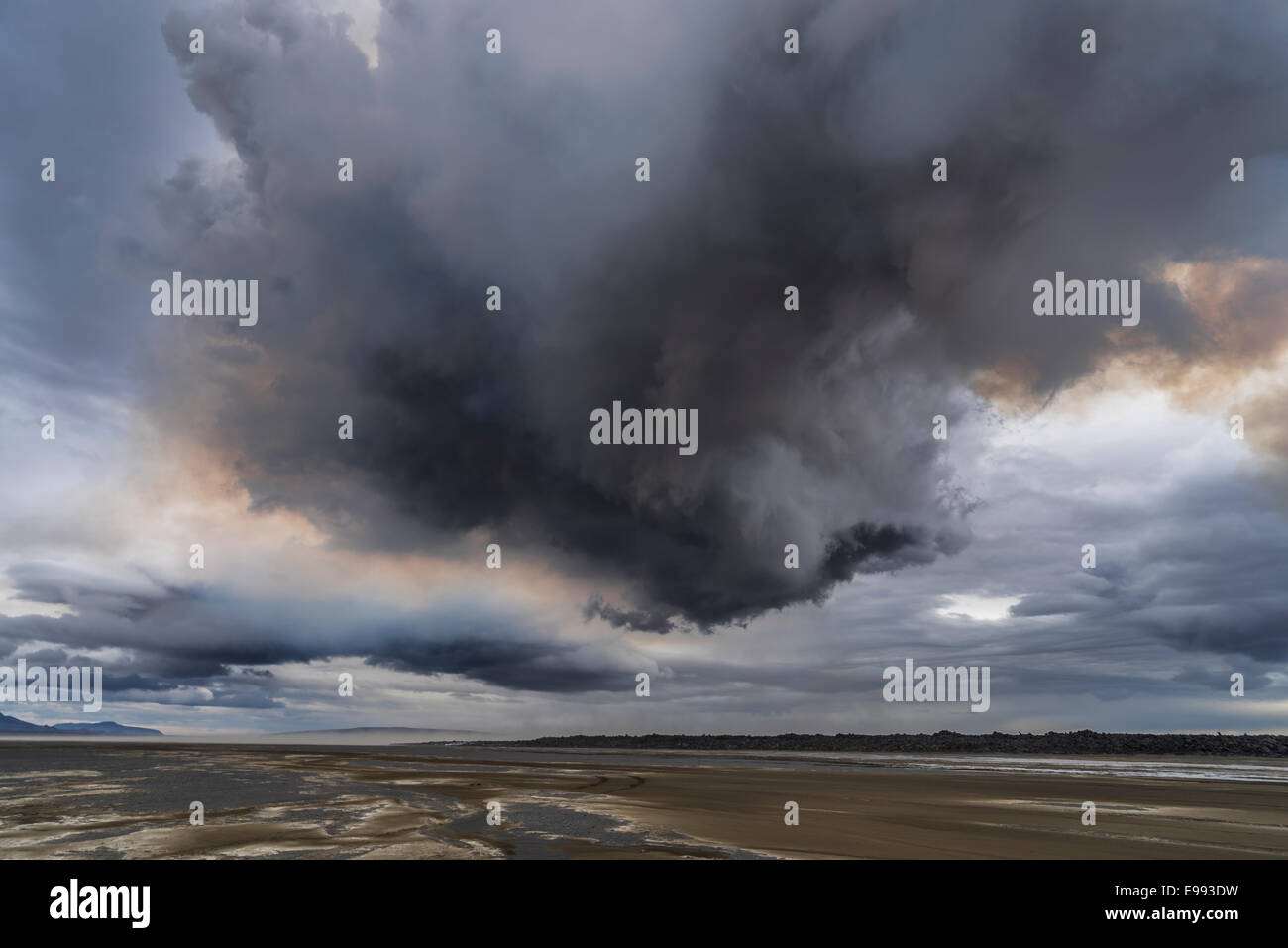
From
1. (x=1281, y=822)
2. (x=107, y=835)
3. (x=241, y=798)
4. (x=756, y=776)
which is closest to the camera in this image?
(x=107, y=835)

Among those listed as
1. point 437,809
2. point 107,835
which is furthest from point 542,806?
point 107,835
